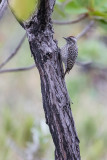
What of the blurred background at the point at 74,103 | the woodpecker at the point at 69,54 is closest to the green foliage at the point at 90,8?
the blurred background at the point at 74,103

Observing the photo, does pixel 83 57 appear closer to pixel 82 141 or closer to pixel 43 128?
pixel 43 128

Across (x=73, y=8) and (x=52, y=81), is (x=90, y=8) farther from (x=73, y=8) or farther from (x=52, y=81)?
(x=52, y=81)

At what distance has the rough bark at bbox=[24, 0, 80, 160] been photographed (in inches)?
43.4

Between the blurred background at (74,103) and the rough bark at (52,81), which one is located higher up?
the blurred background at (74,103)

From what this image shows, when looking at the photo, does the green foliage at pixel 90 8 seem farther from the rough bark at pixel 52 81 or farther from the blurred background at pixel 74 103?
the rough bark at pixel 52 81

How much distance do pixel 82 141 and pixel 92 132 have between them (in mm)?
113

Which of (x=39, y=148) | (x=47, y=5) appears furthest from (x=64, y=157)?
(x=39, y=148)

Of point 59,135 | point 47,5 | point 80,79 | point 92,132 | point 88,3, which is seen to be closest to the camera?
point 47,5

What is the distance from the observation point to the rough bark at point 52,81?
110 centimetres

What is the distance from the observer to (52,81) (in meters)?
1.15

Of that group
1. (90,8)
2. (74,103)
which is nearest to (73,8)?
(90,8)

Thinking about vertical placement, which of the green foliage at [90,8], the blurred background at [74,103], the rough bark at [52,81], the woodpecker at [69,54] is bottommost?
the rough bark at [52,81]

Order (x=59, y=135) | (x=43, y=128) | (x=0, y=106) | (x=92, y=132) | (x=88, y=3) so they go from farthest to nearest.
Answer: (x=0, y=106) < (x=92, y=132) < (x=43, y=128) < (x=88, y=3) < (x=59, y=135)

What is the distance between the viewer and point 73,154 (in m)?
1.24
